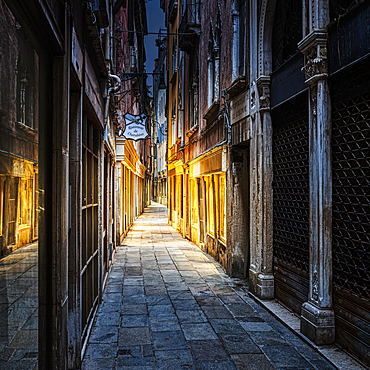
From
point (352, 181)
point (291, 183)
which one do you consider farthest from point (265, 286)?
point (352, 181)

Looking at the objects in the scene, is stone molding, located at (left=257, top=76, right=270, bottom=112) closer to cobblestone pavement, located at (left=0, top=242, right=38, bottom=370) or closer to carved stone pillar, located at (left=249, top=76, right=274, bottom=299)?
carved stone pillar, located at (left=249, top=76, right=274, bottom=299)

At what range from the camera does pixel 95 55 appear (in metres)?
4.85

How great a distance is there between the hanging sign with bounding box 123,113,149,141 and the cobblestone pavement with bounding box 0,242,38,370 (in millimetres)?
9090

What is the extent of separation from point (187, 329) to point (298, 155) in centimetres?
287

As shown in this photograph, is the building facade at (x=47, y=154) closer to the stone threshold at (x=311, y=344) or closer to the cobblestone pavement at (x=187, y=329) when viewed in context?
the cobblestone pavement at (x=187, y=329)

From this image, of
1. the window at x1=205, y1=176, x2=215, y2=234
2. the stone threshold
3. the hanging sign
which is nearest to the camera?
the stone threshold

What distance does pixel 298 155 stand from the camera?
5.23m

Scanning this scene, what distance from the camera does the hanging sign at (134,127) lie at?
11102 millimetres

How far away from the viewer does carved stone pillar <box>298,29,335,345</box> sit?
13.6ft

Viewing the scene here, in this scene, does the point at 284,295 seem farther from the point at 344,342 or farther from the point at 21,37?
the point at 21,37

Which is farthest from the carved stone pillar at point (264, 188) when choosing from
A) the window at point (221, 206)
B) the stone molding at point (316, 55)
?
the window at point (221, 206)

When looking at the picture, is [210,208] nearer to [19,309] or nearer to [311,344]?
[311,344]

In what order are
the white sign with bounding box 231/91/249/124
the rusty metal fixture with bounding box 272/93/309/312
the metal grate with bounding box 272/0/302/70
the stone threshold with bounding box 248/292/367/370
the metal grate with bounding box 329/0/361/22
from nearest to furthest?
the stone threshold with bounding box 248/292/367/370 → the metal grate with bounding box 329/0/361/22 → the rusty metal fixture with bounding box 272/93/309/312 → the metal grate with bounding box 272/0/302/70 → the white sign with bounding box 231/91/249/124

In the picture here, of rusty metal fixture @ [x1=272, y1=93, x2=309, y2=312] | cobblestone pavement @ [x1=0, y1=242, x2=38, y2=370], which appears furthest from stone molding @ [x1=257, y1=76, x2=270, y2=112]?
cobblestone pavement @ [x1=0, y1=242, x2=38, y2=370]
